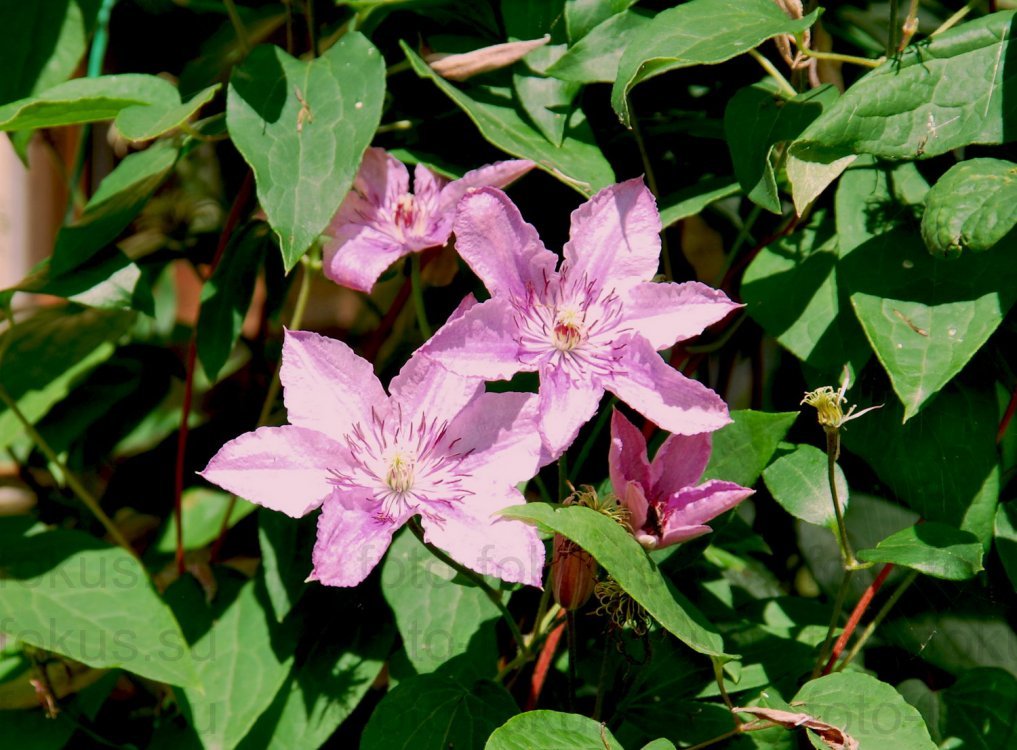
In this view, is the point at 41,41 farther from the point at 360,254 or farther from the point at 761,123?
the point at 761,123

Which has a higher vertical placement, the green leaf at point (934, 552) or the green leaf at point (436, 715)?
the green leaf at point (934, 552)

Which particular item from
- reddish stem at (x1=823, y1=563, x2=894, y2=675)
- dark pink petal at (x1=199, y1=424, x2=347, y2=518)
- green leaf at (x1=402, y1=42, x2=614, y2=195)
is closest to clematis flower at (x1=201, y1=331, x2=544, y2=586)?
dark pink petal at (x1=199, y1=424, x2=347, y2=518)

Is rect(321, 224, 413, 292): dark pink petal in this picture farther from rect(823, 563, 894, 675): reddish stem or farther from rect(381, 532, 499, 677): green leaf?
rect(823, 563, 894, 675): reddish stem

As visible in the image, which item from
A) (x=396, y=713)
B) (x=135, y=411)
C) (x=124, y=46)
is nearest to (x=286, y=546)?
(x=396, y=713)

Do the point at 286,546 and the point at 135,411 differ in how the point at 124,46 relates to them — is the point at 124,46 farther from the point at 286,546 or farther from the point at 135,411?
the point at 286,546

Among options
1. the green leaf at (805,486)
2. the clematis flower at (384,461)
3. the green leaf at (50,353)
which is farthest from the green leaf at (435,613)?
the green leaf at (50,353)

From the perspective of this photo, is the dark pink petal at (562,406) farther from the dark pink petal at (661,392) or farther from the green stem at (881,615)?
the green stem at (881,615)
